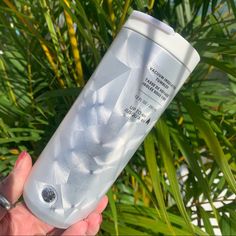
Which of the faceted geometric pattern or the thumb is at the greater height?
the faceted geometric pattern

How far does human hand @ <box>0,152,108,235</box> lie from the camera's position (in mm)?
615

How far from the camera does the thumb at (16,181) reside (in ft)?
2.02

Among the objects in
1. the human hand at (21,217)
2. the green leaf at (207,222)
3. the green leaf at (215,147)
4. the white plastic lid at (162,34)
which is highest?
the white plastic lid at (162,34)

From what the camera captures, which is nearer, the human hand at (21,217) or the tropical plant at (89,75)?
the human hand at (21,217)

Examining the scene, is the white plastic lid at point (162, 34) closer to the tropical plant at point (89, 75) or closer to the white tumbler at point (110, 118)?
the white tumbler at point (110, 118)

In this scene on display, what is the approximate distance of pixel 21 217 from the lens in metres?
0.62

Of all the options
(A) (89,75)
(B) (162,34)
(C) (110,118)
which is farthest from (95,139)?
(A) (89,75)

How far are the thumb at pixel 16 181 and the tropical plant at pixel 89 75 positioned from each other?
0.15m

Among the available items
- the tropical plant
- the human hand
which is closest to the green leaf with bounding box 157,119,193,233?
the tropical plant

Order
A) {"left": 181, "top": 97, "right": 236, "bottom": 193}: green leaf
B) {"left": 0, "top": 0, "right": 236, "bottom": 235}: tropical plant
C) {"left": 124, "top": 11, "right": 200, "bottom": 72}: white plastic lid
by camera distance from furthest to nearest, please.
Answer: {"left": 0, "top": 0, "right": 236, "bottom": 235}: tropical plant → {"left": 181, "top": 97, "right": 236, "bottom": 193}: green leaf → {"left": 124, "top": 11, "right": 200, "bottom": 72}: white plastic lid

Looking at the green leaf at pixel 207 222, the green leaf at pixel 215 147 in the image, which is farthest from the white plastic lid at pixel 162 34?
the green leaf at pixel 207 222

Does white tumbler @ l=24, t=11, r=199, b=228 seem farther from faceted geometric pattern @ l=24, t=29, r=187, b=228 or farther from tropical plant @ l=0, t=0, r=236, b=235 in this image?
tropical plant @ l=0, t=0, r=236, b=235

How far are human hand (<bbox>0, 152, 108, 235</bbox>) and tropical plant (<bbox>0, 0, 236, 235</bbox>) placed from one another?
13cm

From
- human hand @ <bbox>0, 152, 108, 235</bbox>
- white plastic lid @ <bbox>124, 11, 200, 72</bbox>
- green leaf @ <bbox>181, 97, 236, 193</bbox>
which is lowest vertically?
human hand @ <bbox>0, 152, 108, 235</bbox>
